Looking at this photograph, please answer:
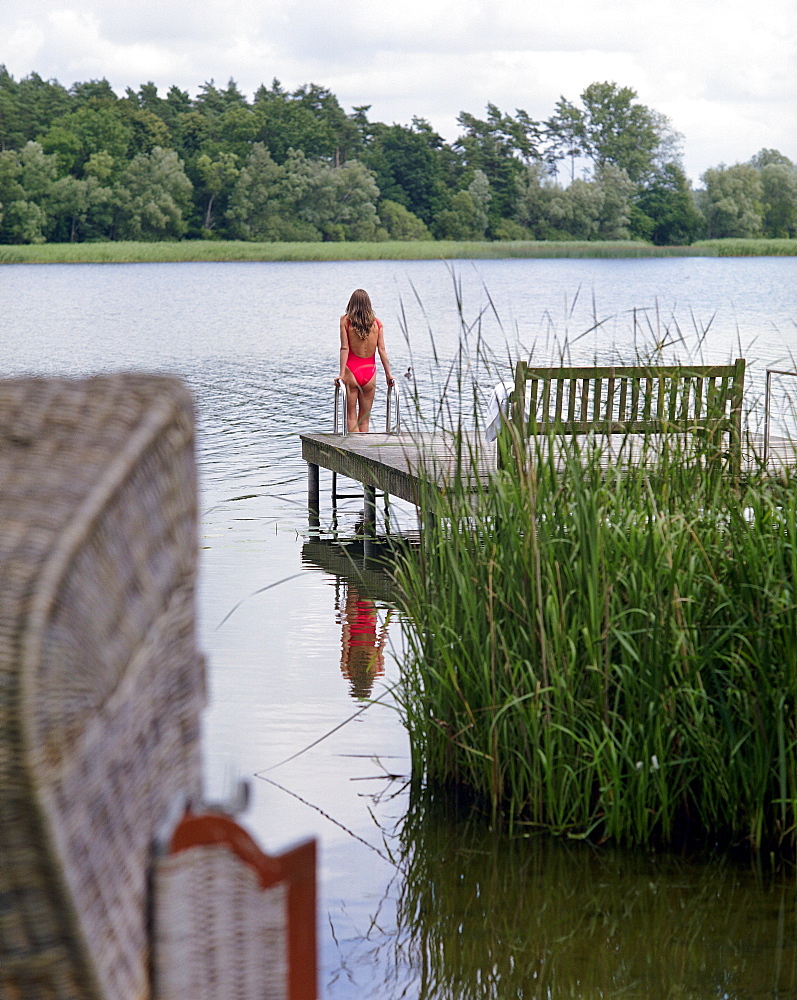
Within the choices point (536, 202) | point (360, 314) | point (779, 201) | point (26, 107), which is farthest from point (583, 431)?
point (26, 107)

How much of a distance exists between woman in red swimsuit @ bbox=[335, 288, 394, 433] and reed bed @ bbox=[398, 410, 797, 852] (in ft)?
24.9

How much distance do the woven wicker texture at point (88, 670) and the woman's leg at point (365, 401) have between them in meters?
10.6

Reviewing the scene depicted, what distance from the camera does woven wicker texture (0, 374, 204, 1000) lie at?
136 centimetres

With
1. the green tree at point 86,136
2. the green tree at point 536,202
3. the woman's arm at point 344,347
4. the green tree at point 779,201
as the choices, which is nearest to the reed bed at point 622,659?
the woman's arm at point 344,347

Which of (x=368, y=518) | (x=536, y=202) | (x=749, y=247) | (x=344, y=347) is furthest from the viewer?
(x=749, y=247)

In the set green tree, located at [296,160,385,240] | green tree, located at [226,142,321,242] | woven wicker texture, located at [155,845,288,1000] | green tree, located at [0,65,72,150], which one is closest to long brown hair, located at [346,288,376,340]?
woven wicker texture, located at [155,845,288,1000]

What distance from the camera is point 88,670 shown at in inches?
55.6

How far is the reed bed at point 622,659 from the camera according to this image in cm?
413

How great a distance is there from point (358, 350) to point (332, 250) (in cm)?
7206

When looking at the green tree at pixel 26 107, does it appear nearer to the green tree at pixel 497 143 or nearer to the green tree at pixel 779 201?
the green tree at pixel 497 143

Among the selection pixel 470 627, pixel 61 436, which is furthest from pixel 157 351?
pixel 61 436

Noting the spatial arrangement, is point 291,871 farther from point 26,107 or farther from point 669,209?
point 26,107

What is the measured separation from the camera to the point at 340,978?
352 cm

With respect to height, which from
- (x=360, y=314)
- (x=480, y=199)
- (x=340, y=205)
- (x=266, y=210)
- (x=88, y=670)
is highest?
(x=480, y=199)
